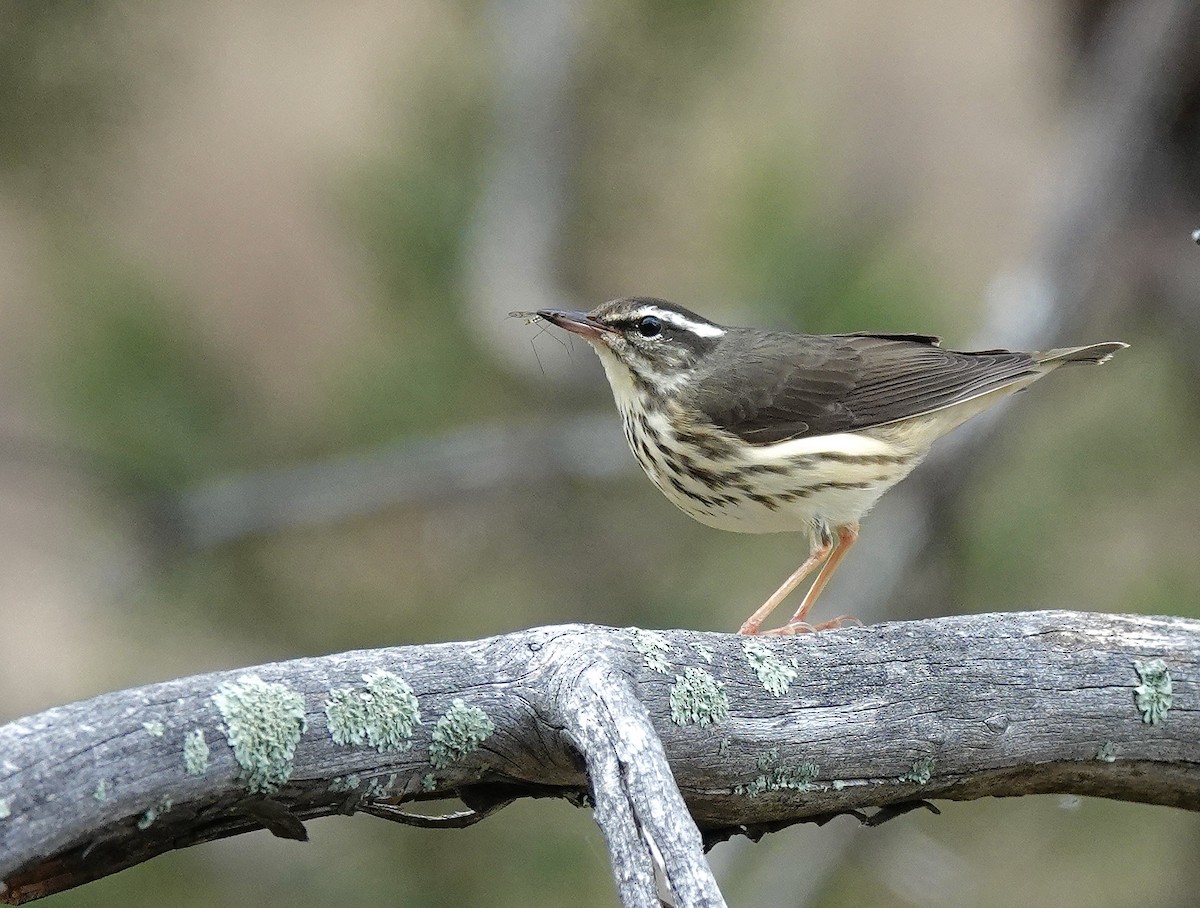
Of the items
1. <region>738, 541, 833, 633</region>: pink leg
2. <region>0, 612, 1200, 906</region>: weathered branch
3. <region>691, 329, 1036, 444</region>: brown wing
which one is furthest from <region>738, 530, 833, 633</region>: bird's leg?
<region>0, 612, 1200, 906</region>: weathered branch

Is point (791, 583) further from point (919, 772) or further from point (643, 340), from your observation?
point (919, 772)

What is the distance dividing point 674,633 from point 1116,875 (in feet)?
14.0

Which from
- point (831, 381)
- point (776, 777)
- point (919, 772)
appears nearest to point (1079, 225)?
point (831, 381)

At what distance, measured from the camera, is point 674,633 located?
9.04ft

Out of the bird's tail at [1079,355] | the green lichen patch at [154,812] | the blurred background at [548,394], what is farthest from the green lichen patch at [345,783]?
the bird's tail at [1079,355]

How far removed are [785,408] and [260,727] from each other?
259cm

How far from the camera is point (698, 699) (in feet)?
8.56

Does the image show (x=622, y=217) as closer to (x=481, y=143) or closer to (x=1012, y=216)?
(x=481, y=143)

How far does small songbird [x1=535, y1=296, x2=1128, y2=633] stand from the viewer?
4.20 m

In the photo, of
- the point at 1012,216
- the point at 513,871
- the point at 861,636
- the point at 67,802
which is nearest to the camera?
the point at 67,802

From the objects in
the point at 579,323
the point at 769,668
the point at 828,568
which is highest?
the point at 579,323

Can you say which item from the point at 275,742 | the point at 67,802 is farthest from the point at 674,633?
the point at 67,802

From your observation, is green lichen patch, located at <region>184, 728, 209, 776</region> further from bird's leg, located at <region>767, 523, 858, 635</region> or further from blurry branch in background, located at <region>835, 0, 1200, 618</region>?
blurry branch in background, located at <region>835, 0, 1200, 618</region>

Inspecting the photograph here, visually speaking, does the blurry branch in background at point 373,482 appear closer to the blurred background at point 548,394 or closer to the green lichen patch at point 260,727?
the blurred background at point 548,394
